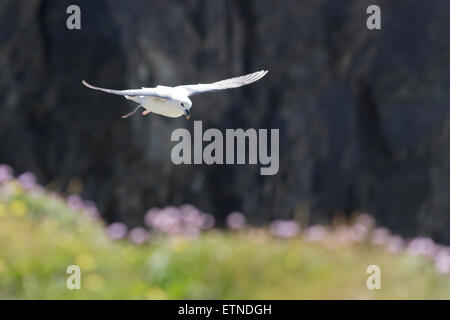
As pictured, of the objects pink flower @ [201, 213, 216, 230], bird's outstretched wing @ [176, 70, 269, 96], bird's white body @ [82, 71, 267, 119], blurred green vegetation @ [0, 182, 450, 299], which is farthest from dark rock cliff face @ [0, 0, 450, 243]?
bird's white body @ [82, 71, 267, 119]

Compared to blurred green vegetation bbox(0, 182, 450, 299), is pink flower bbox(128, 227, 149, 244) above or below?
above

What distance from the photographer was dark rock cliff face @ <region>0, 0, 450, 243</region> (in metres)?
15.2

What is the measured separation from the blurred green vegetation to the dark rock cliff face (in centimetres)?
891

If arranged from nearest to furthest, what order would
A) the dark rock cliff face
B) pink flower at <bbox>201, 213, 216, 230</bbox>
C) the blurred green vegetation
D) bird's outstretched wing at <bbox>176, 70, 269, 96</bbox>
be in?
1. bird's outstretched wing at <bbox>176, 70, 269, 96</bbox>
2. the blurred green vegetation
3. pink flower at <bbox>201, 213, 216, 230</bbox>
4. the dark rock cliff face

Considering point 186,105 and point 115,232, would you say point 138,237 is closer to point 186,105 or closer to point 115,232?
point 115,232

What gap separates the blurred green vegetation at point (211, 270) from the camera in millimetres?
4926

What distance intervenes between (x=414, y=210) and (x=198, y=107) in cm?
588

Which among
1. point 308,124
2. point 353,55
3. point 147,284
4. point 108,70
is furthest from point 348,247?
point 353,55

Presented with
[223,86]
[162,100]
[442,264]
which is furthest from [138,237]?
[162,100]

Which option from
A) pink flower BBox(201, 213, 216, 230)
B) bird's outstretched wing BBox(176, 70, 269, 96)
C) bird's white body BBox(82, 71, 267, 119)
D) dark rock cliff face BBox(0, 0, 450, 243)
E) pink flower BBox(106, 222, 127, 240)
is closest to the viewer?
bird's white body BBox(82, 71, 267, 119)

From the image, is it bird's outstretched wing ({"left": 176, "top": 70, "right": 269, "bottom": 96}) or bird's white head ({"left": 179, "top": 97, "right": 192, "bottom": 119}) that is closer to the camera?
bird's white head ({"left": 179, "top": 97, "right": 192, "bottom": 119})

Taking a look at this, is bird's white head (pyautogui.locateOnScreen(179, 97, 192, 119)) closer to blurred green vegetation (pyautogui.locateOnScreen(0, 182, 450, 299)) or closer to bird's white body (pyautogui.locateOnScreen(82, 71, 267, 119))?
bird's white body (pyautogui.locateOnScreen(82, 71, 267, 119))

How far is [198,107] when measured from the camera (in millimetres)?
16219

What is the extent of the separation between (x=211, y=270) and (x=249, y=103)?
12.0 metres
